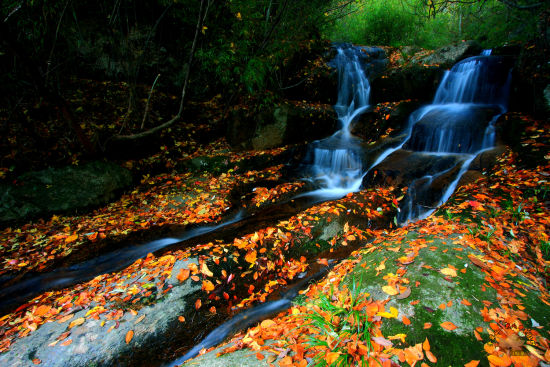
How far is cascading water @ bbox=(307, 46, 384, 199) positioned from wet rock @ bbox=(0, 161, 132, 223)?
17.7ft

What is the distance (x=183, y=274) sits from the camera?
10.7 ft

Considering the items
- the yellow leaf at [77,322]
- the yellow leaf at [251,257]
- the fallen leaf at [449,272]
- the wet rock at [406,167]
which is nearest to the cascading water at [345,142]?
the wet rock at [406,167]

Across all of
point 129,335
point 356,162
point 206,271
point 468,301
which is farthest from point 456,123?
point 129,335

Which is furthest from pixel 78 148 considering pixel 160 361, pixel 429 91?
pixel 429 91

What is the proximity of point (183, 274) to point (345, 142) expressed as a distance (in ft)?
23.5

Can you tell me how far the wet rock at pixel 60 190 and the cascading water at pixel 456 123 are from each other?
714 cm

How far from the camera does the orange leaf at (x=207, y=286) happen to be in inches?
126

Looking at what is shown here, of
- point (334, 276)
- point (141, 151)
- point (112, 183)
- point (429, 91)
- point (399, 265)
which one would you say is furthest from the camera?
point (429, 91)

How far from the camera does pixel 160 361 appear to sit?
261cm

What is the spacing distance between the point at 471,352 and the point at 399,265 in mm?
980

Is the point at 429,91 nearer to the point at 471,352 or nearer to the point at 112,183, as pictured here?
the point at 471,352

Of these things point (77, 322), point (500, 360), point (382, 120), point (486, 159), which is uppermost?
point (382, 120)

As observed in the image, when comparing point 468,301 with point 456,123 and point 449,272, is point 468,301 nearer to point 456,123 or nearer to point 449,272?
point 449,272

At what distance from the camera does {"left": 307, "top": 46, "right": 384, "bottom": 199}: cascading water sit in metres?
7.09
